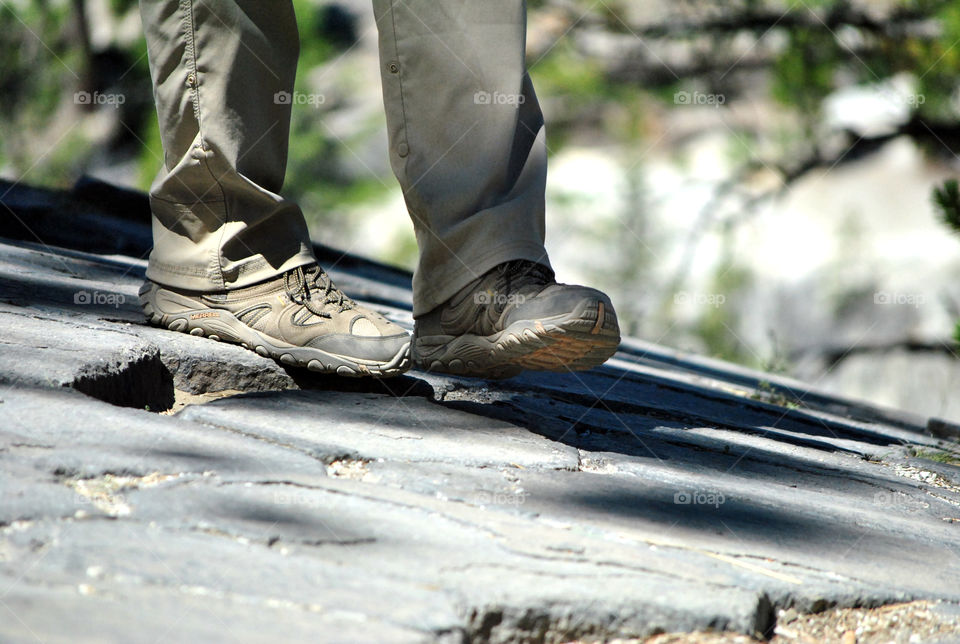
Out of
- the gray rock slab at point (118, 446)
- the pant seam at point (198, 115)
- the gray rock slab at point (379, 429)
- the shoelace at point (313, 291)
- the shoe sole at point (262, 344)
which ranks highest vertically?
the pant seam at point (198, 115)

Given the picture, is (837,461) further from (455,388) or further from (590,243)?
(590,243)

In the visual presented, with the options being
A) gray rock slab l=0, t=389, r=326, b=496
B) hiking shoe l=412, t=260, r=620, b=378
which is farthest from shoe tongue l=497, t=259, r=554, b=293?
gray rock slab l=0, t=389, r=326, b=496

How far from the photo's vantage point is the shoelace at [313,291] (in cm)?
176

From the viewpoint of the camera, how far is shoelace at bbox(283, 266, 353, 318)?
5.76 ft

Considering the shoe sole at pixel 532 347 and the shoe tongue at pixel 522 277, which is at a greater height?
the shoe tongue at pixel 522 277

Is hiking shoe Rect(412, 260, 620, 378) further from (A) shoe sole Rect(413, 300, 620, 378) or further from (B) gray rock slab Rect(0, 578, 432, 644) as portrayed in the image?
(B) gray rock slab Rect(0, 578, 432, 644)

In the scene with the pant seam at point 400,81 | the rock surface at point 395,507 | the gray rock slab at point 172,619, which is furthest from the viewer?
the pant seam at point 400,81

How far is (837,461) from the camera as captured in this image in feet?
5.82

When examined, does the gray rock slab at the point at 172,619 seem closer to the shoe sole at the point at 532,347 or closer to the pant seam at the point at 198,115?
the shoe sole at the point at 532,347

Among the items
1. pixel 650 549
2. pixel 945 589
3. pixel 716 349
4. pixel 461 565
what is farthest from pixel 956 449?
pixel 716 349

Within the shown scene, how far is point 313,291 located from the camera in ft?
5.91

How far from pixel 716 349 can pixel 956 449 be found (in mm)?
4119

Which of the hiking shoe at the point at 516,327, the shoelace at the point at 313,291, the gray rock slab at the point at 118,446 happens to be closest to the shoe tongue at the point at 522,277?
the hiking shoe at the point at 516,327

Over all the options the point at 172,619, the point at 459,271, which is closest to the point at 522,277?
the point at 459,271
